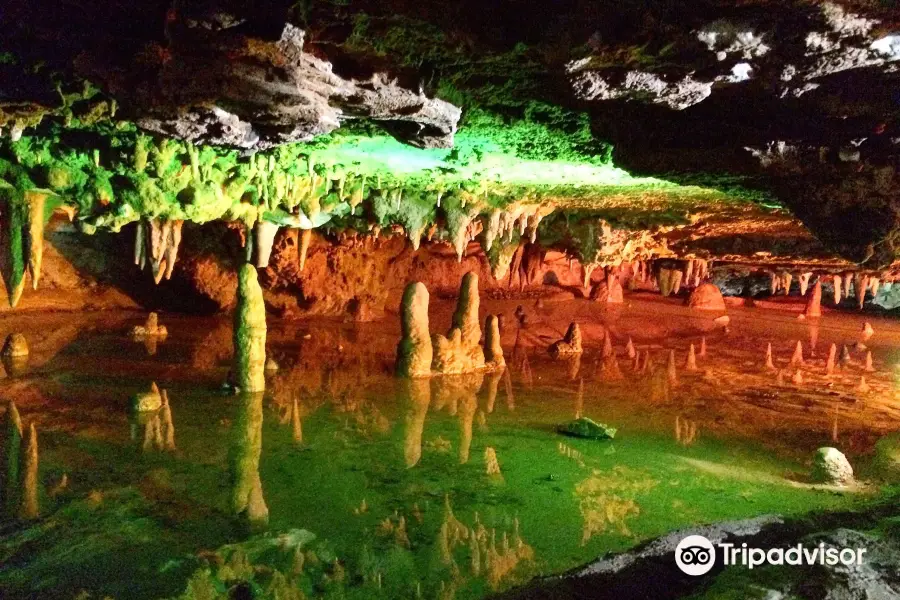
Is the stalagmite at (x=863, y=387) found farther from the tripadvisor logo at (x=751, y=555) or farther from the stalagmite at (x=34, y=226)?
the stalagmite at (x=34, y=226)

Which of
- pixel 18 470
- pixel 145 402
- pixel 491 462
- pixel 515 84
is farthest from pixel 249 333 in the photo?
pixel 515 84

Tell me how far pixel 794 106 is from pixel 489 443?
499 cm

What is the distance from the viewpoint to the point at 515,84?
398 centimetres

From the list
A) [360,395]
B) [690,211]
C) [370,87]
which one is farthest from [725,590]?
[690,211]

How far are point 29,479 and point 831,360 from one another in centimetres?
1503

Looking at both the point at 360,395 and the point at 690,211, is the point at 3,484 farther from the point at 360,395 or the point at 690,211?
the point at 690,211

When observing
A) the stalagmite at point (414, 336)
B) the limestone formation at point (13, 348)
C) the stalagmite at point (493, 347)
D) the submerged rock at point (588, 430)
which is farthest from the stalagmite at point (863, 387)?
the limestone formation at point (13, 348)

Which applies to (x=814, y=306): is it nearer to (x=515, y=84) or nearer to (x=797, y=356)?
(x=797, y=356)

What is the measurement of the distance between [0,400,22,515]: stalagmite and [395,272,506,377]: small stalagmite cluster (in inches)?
211

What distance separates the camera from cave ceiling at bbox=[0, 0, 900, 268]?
2.93 meters

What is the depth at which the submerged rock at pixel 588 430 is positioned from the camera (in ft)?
26.3

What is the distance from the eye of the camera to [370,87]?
12.2 feet

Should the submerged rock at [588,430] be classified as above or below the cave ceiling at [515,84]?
below

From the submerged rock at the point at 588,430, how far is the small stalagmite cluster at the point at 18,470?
554 cm
